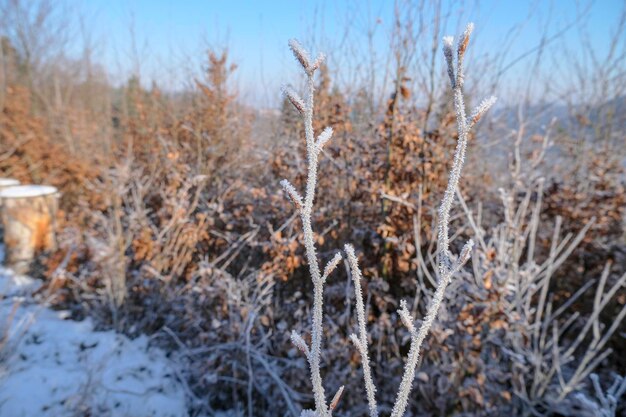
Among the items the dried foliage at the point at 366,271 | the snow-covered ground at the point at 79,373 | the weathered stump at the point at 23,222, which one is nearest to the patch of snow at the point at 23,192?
the weathered stump at the point at 23,222

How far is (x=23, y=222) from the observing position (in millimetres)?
3986

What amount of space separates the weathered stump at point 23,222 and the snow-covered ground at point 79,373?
1014 millimetres

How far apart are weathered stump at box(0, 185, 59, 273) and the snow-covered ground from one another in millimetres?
1014

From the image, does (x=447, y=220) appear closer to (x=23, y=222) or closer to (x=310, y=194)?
(x=310, y=194)

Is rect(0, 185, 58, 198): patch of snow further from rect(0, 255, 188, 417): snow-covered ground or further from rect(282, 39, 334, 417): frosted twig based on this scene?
rect(282, 39, 334, 417): frosted twig

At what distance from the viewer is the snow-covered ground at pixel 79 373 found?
89.6 inches

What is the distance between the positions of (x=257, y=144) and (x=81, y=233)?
261cm

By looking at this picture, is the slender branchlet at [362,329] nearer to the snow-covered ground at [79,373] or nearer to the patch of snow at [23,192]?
the snow-covered ground at [79,373]

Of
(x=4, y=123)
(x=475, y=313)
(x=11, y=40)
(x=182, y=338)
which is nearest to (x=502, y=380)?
(x=475, y=313)

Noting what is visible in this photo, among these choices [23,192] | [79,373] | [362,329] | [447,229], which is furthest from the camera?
[23,192]

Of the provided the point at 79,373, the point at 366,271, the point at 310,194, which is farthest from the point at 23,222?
the point at 310,194

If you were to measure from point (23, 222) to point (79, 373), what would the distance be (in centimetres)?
231

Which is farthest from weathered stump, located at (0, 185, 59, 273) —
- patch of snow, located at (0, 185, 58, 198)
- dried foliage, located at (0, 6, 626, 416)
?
dried foliage, located at (0, 6, 626, 416)

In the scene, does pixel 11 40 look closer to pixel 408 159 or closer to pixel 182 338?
pixel 182 338
